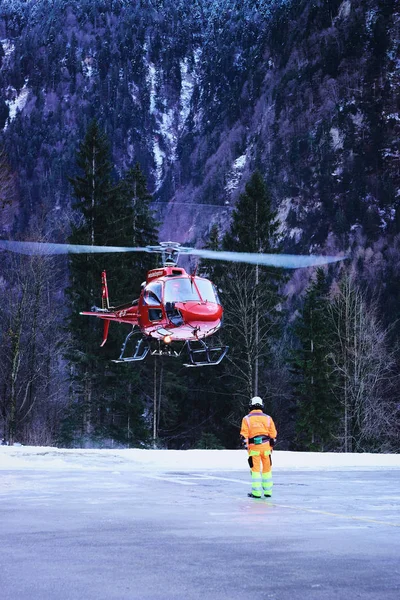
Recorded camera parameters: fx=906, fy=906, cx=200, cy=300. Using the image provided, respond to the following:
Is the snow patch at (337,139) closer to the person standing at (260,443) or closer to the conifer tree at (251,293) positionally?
the conifer tree at (251,293)

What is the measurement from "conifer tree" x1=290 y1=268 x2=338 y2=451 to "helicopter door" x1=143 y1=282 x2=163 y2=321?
28.2 meters

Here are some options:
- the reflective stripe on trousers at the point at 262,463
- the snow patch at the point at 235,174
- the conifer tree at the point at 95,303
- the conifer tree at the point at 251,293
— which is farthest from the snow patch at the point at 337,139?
the reflective stripe on trousers at the point at 262,463

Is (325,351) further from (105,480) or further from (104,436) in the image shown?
(105,480)

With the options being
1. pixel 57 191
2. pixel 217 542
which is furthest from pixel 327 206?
pixel 217 542

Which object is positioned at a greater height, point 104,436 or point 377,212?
point 377,212

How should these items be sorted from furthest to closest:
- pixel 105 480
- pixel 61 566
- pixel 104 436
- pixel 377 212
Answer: pixel 377 212 → pixel 104 436 → pixel 105 480 → pixel 61 566

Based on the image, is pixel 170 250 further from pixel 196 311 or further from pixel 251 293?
pixel 251 293

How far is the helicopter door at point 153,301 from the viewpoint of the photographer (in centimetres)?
2406

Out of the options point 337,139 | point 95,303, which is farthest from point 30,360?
point 337,139

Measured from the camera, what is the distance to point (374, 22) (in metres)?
172

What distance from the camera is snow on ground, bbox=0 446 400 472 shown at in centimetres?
2570

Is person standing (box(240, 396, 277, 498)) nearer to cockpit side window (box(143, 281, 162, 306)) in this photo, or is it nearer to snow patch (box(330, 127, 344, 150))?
cockpit side window (box(143, 281, 162, 306))

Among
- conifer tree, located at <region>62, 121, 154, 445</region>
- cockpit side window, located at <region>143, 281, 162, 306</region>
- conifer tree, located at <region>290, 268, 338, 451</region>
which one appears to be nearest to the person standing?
cockpit side window, located at <region>143, 281, 162, 306</region>

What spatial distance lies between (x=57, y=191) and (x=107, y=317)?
541ft
